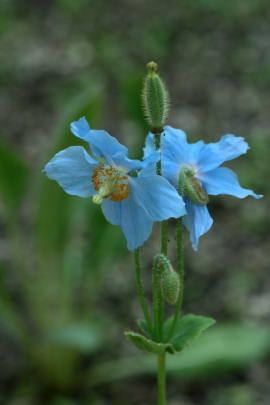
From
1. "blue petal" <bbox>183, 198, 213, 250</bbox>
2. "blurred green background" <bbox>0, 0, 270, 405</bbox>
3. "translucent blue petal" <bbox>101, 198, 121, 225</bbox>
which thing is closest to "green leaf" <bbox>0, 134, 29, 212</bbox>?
"blurred green background" <bbox>0, 0, 270, 405</bbox>

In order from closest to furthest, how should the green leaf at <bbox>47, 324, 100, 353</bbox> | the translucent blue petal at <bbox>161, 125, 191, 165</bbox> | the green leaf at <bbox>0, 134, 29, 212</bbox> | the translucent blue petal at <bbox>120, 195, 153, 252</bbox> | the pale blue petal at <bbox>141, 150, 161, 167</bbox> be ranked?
the pale blue petal at <bbox>141, 150, 161, 167</bbox>, the translucent blue petal at <bbox>120, 195, 153, 252</bbox>, the translucent blue petal at <bbox>161, 125, 191, 165</bbox>, the green leaf at <bbox>47, 324, 100, 353</bbox>, the green leaf at <bbox>0, 134, 29, 212</bbox>

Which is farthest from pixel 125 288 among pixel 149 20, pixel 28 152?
pixel 149 20

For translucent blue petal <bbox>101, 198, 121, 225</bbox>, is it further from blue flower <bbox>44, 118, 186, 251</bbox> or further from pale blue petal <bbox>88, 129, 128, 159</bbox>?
pale blue petal <bbox>88, 129, 128, 159</bbox>

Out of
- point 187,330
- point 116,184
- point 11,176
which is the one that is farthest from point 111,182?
point 11,176

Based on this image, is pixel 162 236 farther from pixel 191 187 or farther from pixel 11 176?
pixel 11 176

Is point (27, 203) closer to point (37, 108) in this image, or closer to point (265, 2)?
point (37, 108)
